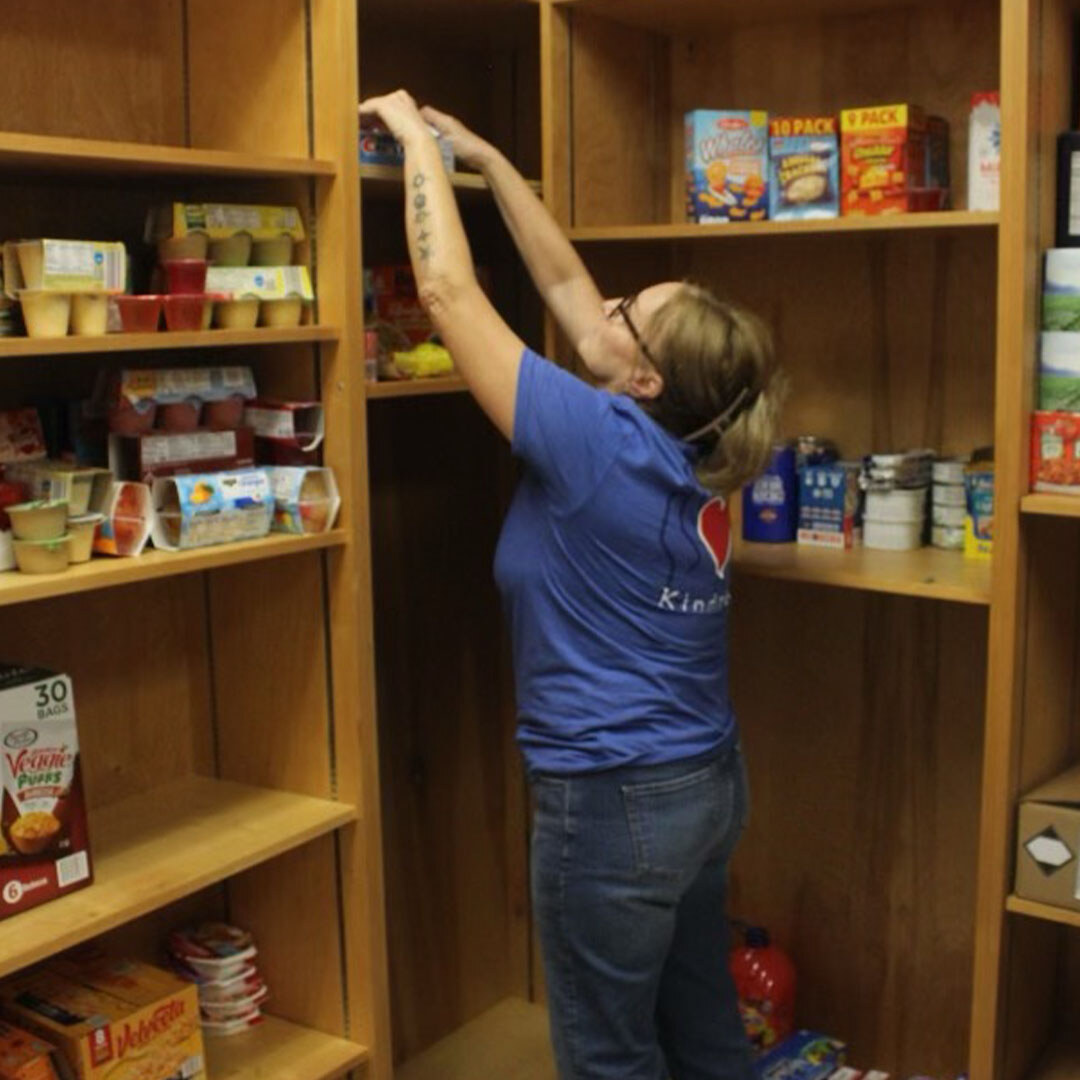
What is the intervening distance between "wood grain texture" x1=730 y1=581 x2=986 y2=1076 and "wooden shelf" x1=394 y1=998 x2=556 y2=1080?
458 millimetres

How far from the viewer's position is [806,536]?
2.47m

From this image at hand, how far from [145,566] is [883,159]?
1.18 metres

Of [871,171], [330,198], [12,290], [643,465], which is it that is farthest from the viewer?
[871,171]

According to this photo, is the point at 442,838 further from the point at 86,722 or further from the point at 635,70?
the point at 635,70

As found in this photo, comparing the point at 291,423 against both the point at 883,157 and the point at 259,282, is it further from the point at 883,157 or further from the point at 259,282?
the point at 883,157

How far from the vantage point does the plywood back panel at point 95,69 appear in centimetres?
197

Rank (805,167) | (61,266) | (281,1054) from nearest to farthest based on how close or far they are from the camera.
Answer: (61,266), (281,1054), (805,167)

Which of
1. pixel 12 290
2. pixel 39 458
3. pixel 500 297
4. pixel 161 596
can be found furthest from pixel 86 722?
pixel 500 297

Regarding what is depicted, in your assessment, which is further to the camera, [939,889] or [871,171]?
[939,889]

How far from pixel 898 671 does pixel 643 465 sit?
888mm

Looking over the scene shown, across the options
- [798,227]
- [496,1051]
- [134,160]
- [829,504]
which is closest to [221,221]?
[134,160]

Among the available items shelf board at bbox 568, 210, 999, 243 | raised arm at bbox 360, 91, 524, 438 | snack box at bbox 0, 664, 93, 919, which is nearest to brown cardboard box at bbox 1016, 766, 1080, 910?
shelf board at bbox 568, 210, 999, 243

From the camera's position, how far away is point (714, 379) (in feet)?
6.37

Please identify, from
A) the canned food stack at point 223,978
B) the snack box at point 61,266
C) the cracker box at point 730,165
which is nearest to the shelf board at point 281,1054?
the canned food stack at point 223,978
